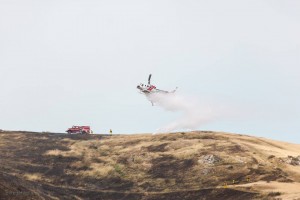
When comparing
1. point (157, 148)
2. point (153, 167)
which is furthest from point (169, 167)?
point (157, 148)

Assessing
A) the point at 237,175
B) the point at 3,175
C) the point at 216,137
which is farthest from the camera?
the point at 216,137

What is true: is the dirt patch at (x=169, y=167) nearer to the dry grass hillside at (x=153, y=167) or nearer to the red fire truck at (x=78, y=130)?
the dry grass hillside at (x=153, y=167)

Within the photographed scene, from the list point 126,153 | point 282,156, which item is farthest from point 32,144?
point 282,156

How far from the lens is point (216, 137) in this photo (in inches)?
2990

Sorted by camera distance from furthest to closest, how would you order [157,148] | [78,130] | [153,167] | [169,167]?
[78,130], [157,148], [153,167], [169,167]

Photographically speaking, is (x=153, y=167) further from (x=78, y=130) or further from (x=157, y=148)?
(x=78, y=130)

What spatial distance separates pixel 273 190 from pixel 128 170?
24039 millimetres

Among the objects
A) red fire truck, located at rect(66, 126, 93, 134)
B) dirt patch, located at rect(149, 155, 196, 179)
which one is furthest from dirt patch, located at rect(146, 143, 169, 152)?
red fire truck, located at rect(66, 126, 93, 134)

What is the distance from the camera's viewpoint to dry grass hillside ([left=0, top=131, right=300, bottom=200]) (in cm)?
5214

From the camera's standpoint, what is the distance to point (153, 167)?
213ft

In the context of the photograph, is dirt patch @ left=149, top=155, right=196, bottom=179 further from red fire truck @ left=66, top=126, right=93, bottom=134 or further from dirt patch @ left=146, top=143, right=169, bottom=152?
red fire truck @ left=66, top=126, right=93, bottom=134

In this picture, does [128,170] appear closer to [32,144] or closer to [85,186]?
[85,186]

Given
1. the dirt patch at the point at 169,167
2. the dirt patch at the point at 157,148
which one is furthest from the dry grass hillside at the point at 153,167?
the dirt patch at the point at 157,148

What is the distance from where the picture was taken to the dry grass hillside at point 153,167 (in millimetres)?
52141
